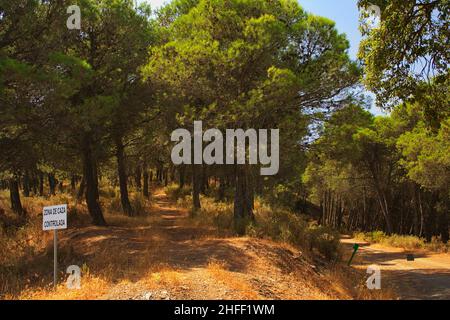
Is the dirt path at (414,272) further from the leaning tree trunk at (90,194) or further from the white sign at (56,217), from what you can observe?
the leaning tree trunk at (90,194)

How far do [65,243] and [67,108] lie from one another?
4.46 metres

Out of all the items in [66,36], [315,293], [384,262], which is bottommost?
[384,262]

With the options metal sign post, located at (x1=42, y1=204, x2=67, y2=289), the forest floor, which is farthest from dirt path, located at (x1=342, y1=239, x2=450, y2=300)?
metal sign post, located at (x1=42, y1=204, x2=67, y2=289)

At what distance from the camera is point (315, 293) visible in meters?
10.9

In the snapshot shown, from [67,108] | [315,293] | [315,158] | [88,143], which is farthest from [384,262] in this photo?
[67,108]

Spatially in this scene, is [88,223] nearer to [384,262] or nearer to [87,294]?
[87,294]

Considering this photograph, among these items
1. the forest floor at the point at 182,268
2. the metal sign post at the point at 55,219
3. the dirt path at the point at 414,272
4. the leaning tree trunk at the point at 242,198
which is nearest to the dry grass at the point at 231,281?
the forest floor at the point at 182,268

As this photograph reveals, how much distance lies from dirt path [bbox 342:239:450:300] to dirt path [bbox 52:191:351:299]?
310 centimetres

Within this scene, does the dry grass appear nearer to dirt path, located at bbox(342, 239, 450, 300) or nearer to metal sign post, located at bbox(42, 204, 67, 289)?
metal sign post, located at bbox(42, 204, 67, 289)

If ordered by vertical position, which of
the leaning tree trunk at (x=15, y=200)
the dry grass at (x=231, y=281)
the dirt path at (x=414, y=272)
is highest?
the leaning tree trunk at (x=15, y=200)

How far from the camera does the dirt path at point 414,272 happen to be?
48.1ft

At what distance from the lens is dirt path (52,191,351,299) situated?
352 inches

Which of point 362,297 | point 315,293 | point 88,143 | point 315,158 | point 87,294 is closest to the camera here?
point 87,294

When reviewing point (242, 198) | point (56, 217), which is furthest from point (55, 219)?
point (242, 198)
